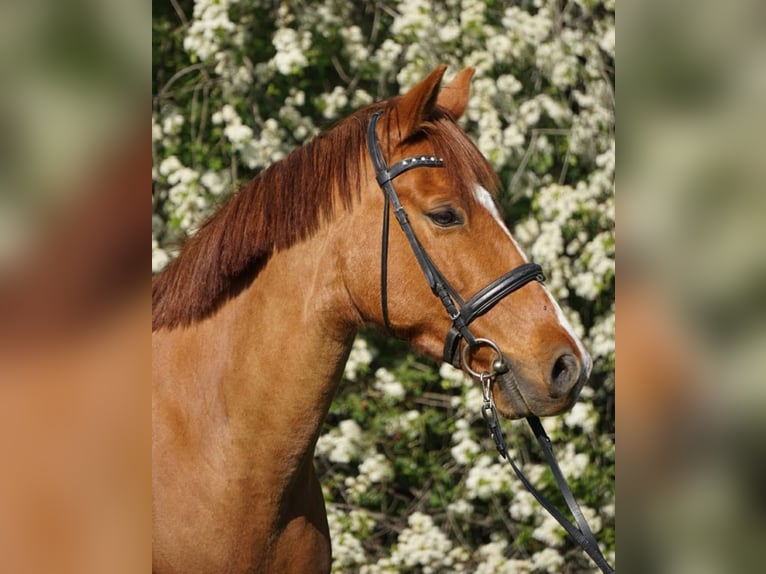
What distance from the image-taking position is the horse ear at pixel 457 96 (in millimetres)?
2102

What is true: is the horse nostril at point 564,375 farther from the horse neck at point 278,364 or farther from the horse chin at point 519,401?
the horse neck at point 278,364

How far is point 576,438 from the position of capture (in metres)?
3.82

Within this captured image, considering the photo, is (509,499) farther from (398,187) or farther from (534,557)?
(398,187)

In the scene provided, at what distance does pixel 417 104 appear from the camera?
1777 millimetres

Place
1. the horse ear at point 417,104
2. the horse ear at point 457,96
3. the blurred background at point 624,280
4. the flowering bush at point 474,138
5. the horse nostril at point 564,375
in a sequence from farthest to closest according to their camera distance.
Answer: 1. the flowering bush at point 474,138
2. the horse ear at point 457,96
3. the horse ear at point 417,104
4. the horse nostril at point 564,375
5. the blurred background at point 624,280

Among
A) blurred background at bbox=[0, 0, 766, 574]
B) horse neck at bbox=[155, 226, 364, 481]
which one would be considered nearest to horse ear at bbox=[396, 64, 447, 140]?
horse neck at bbox=[155, 226, 364, 481]

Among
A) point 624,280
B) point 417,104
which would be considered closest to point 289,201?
point 417,104

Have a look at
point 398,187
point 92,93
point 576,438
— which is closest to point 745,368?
point 92,93

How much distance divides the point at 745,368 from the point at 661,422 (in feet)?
0.25

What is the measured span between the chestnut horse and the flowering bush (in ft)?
5.90

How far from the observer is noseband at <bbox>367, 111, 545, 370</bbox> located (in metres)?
1.68

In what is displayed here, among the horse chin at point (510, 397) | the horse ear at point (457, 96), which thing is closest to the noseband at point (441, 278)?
the horse chin at point (510, 397)

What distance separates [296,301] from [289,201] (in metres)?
0.24

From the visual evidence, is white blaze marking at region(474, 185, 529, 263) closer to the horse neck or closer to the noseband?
the noseband
